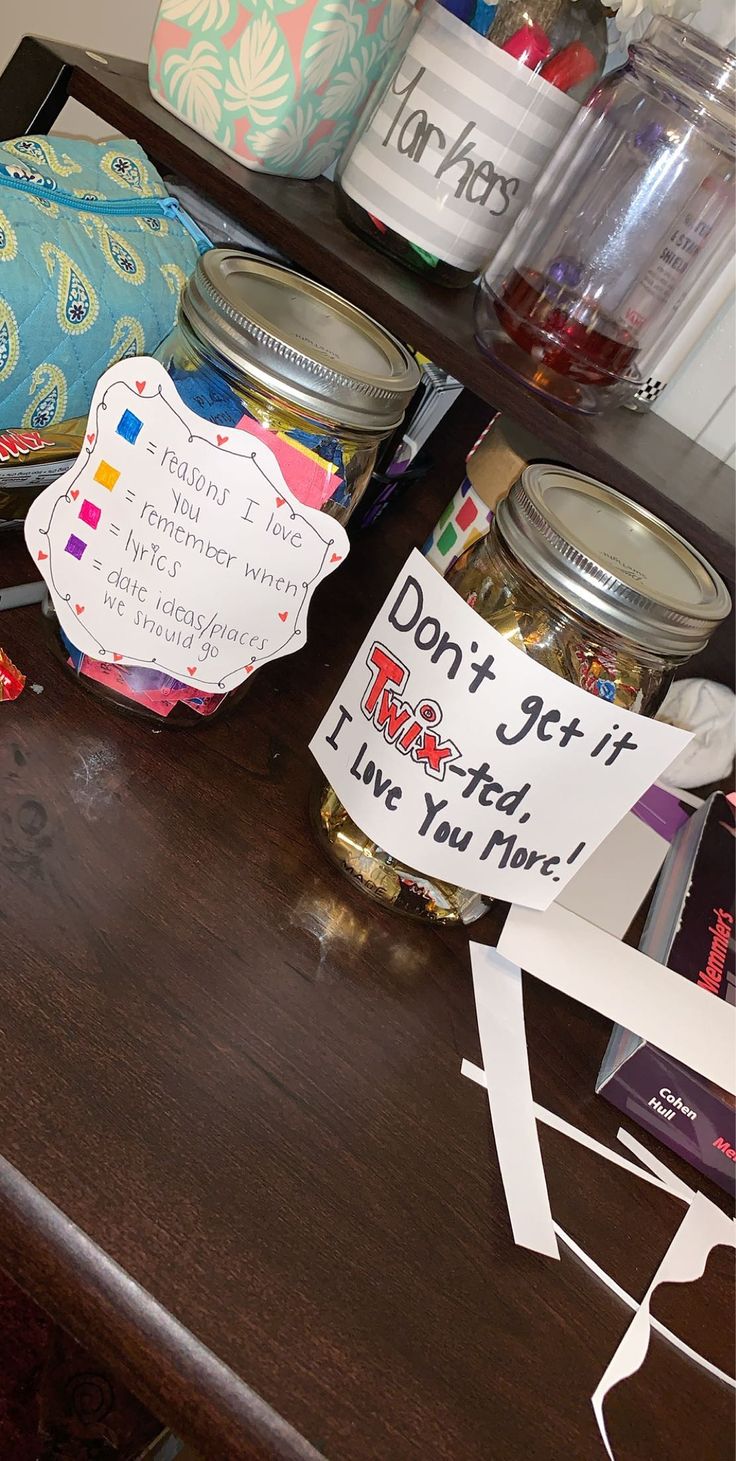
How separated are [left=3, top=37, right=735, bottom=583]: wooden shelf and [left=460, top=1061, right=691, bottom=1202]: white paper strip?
12.1 inches

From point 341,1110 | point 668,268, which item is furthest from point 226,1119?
point 668,268

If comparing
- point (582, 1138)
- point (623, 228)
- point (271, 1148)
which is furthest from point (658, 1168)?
point (623, 228)

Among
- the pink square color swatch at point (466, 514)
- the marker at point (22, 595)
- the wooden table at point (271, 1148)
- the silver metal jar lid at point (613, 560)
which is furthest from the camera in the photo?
the pink square color swatch at point (466, 514)

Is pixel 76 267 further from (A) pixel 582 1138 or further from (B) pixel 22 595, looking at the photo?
(A) pixel 582 1138

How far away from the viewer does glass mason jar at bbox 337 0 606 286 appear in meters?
0.56

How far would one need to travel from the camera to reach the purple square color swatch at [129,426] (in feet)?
1.73

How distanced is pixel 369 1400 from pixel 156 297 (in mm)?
604

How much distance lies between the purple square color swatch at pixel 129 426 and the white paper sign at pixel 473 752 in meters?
0.15

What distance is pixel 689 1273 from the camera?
1.63 feet

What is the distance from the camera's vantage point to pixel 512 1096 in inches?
20.5

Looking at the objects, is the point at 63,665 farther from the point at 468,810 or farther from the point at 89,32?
the point at 89,32

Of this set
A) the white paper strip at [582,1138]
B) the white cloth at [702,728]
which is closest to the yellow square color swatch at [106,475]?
the white paper strip at [582,1138]

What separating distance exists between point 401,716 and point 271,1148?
216 millimetres

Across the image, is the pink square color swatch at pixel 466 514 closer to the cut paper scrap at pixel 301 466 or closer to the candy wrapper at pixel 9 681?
the cut paper scrap at pixel 301 466
